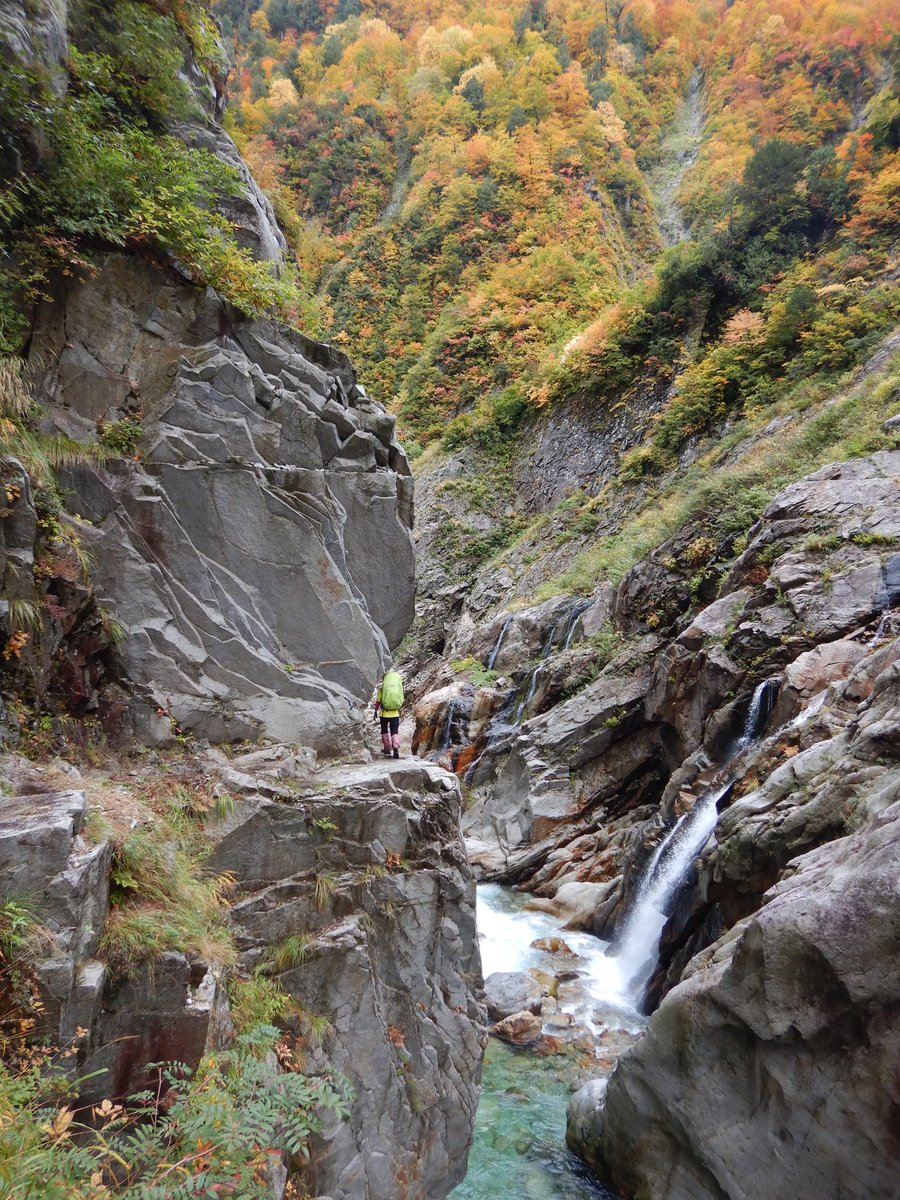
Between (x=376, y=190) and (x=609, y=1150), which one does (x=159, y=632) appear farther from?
Result: (x=376, y=190)

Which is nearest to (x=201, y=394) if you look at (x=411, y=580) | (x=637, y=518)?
(x=411, y=580)

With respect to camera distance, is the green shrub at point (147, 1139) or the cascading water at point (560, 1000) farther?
the cascading water at point (560, 1000)

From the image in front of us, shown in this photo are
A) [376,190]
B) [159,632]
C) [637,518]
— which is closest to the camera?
[159,632]

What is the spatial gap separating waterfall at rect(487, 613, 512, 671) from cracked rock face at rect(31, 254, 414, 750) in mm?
14124

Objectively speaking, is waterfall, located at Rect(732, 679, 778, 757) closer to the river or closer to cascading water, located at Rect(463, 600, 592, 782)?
the river

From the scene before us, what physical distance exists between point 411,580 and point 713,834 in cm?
623

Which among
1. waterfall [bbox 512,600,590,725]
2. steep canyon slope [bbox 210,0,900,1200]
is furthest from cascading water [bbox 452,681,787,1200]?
waterfall [bbox 512,600,590,725]

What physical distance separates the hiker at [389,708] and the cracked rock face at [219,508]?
0.41 meters

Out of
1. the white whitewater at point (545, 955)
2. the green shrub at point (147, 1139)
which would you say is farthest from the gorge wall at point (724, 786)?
the green shrub at point (147, 1139)

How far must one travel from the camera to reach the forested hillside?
24703mm

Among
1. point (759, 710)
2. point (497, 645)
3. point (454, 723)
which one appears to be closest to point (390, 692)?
point (759, 710)

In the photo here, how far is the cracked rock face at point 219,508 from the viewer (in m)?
7.00

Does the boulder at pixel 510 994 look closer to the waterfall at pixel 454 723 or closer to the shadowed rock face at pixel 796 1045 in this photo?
the shadowed rock face at pixel 796 1045

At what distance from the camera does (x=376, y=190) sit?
154 ft
